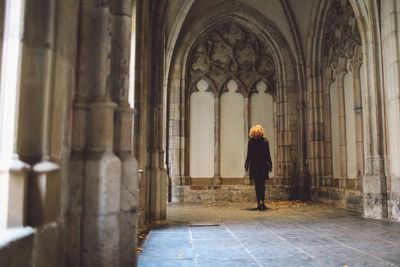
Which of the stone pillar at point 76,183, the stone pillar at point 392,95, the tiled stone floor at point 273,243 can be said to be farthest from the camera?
the stone pillar at point 392,95

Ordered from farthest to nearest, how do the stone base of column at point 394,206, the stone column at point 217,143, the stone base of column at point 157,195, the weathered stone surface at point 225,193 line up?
the stone column at point 217,143 → the weathered stone surface at point 225,193 → the stone base of column at point 394,206 → the stone base of column at point 157,195

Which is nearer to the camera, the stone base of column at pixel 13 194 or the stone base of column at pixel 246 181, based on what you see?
the stone base of column at pixel 13 194

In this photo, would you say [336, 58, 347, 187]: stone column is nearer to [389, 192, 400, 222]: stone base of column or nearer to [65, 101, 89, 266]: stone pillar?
[389, 192, 400, 222]: stone base of column

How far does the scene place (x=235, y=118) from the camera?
1119cm

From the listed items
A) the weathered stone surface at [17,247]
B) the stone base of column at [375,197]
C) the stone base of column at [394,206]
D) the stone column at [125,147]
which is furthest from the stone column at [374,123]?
the weathered stone surface at [17,247]

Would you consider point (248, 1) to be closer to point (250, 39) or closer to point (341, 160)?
point (250, 39)

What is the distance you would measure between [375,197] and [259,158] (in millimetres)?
2145

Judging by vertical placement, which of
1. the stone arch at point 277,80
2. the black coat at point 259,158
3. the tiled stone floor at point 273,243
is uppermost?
the stone arch at point 277,80

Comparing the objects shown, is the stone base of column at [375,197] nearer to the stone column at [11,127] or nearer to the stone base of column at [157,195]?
the stone base of column at [157,195]

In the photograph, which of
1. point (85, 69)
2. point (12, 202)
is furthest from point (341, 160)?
point (12, 202)

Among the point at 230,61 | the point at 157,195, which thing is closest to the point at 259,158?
the point at 157,195

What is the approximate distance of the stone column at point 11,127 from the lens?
1.86 metres

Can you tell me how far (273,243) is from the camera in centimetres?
373

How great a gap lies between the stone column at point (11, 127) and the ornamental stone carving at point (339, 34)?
7.50 metres
